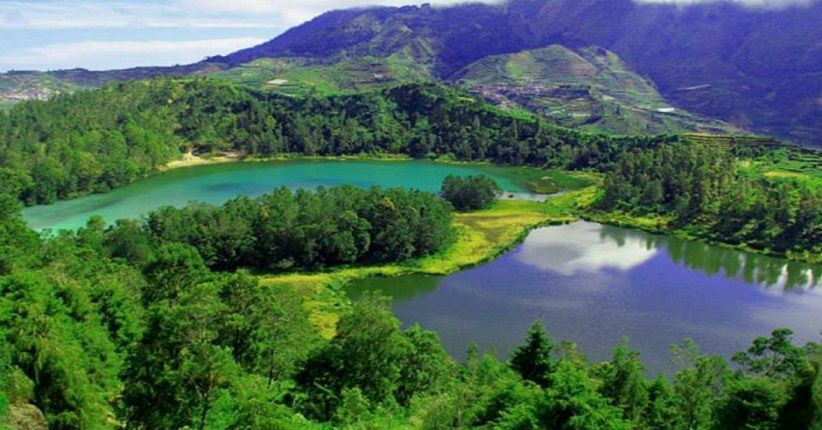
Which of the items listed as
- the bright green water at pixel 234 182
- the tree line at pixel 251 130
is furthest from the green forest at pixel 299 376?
the tree line at pixel 251 130

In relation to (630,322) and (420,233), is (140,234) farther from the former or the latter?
(630,322)

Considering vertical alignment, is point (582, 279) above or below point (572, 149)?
below

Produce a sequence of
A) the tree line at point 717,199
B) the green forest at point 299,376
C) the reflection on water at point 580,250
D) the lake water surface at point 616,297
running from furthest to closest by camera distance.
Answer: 1. the tree line at point 717,199
2. the reflection on water at point 580,250
3. the lake water surface at point 616,297
4. the green forest at point 299,376

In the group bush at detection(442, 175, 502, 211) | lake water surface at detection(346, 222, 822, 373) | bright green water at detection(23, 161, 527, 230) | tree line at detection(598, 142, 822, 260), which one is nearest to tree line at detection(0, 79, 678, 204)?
bright green water at detection(23, 161, 527, 230)

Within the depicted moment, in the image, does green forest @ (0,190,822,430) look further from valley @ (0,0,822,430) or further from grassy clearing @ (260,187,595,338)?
grassy clearing @ (260,187,595,338)

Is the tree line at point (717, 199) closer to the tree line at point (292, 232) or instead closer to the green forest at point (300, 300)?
the green forest at point (300, 300)

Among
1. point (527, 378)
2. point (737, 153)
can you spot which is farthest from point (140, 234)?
point (737, 153)
